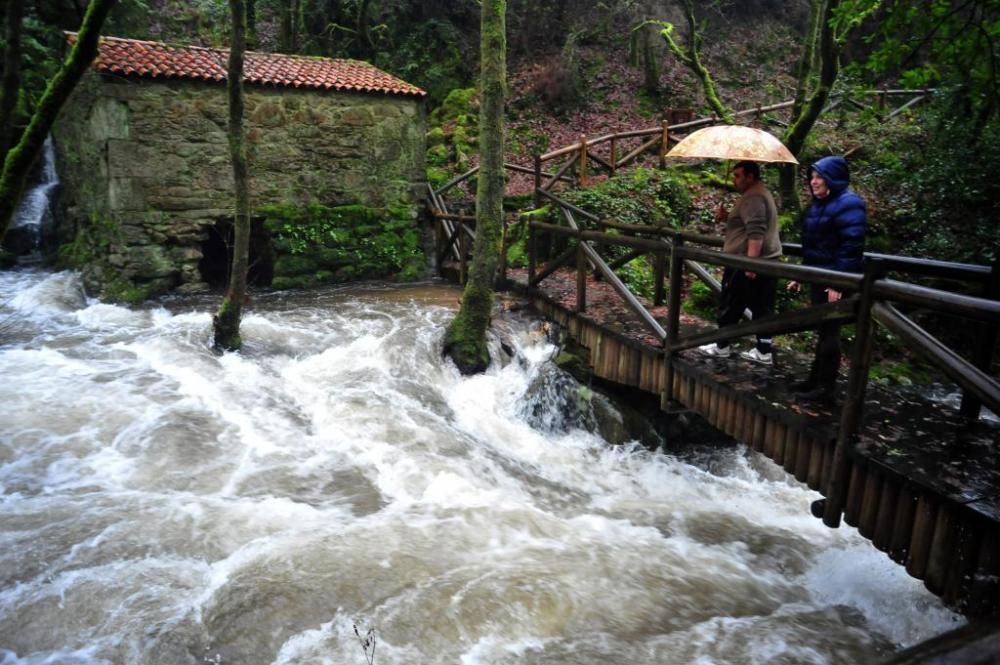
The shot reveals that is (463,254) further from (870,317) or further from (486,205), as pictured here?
(870,317)

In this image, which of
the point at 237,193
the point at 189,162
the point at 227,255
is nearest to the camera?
the point at 237,193

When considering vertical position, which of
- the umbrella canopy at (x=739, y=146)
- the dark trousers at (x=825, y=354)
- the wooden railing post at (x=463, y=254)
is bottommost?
the wooden railing post at (x=463, y=254)

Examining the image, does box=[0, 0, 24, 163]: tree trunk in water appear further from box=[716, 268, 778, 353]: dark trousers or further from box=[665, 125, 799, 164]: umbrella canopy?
box=[716, 268, 778, 353]: dark trousers

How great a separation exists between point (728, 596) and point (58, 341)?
27.9 feet

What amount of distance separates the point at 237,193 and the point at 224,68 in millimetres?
4636

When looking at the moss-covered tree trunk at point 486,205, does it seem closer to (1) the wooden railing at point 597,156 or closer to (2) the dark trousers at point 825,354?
(1) the wooden railing at point 597,156

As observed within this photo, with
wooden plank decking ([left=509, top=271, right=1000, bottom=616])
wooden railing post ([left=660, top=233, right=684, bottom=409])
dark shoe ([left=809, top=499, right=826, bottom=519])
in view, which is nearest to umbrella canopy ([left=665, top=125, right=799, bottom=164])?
wooden railing post ([left=660, top=233, right=684, bottom=409])

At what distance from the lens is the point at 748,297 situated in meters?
5.35

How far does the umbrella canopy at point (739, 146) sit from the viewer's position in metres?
4.74

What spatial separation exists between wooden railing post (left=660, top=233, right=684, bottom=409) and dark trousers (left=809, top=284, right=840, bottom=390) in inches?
45.6

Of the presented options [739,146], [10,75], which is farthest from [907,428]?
[10,75]

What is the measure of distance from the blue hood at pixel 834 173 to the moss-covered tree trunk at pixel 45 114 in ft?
13.7

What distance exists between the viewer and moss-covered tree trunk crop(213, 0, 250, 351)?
7203 millimetres

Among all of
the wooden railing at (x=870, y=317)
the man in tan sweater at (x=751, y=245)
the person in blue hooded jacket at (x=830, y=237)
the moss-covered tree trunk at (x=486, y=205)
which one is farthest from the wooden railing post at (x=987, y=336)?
the moss-covered tree trunk at (x=486, y=205)
